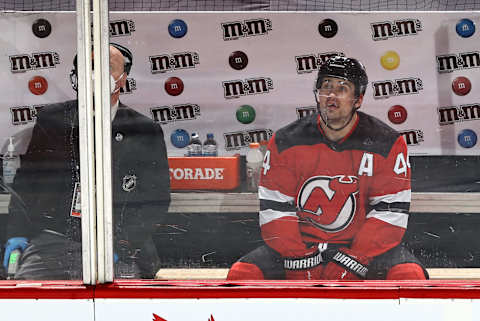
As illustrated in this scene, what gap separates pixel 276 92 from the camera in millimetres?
1732

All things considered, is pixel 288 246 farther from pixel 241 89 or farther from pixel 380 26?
pixel 380 26

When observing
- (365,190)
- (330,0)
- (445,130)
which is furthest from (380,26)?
(365,190)

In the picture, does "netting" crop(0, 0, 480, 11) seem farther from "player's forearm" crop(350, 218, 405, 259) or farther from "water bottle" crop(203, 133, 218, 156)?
"player's forearm" crop(350, 218, 405, 259)

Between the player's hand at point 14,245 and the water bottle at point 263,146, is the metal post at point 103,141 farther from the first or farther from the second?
the water bottle at point 263,146

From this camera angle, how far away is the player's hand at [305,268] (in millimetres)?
1816

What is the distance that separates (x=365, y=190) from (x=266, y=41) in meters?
0.60

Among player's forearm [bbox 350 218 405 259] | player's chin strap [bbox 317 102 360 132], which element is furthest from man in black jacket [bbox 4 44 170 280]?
player's forearm [bbox 350 218 405 259]

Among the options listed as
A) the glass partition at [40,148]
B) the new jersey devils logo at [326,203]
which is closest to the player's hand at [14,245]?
the glass partition at [40,148]

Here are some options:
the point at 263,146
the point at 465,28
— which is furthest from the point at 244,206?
the point at 465,28

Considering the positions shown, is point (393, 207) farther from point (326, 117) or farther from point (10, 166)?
point (10, 166)

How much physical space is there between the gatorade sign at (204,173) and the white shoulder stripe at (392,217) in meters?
0.48

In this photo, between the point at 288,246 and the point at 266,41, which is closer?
the point at 266,41

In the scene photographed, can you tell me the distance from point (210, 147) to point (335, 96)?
444 mm

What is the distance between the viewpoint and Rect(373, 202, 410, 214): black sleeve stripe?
5.89 ft
